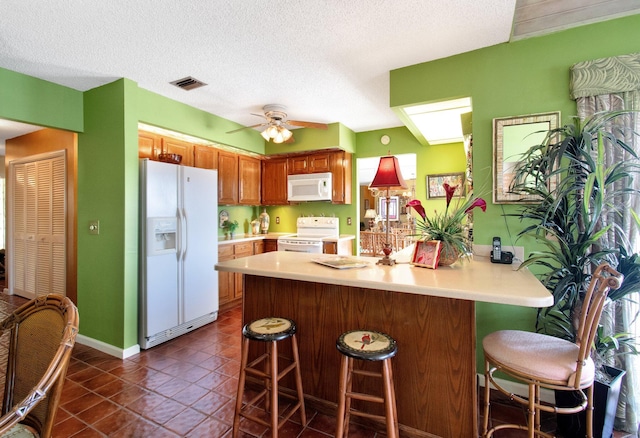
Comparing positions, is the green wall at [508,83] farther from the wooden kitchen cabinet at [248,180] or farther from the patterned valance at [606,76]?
the wooden kitchen cabinet at [248,180]

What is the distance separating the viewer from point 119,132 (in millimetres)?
2764

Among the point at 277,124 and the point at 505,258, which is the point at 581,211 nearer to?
the point at 505,258

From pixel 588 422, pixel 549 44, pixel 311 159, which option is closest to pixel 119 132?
pixel 311 159

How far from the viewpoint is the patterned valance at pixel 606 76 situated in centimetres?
184

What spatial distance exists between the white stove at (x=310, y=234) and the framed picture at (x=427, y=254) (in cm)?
239

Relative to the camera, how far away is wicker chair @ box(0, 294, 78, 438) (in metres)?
0.95

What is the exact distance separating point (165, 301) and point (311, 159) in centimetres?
277

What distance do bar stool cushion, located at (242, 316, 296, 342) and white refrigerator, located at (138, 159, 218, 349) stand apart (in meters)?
1.70

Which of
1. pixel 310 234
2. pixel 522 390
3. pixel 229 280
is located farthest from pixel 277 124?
pixel 522 390

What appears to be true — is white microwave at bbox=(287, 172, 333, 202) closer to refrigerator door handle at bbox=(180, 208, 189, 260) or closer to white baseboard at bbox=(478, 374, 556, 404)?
refrigerator door handle at bbox=(180, 208, 189, 260)

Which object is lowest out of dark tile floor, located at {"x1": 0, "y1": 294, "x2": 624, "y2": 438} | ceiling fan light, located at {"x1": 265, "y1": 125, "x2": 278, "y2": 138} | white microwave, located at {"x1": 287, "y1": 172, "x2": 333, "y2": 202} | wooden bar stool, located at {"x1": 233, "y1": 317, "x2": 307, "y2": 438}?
dark tile floor, located at {"x1": 0, "y1": 294, "x2": 624, "y2": 438}

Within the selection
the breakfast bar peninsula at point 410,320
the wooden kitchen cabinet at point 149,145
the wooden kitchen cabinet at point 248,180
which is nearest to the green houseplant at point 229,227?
the wooden kitchen cabinet at point 248,180

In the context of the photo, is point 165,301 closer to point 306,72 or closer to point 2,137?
point 306,72

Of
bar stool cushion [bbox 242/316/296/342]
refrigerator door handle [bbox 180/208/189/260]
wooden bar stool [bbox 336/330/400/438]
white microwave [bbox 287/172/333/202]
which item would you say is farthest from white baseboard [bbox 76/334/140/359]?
white microwave [bbox 287/172/333/202]
